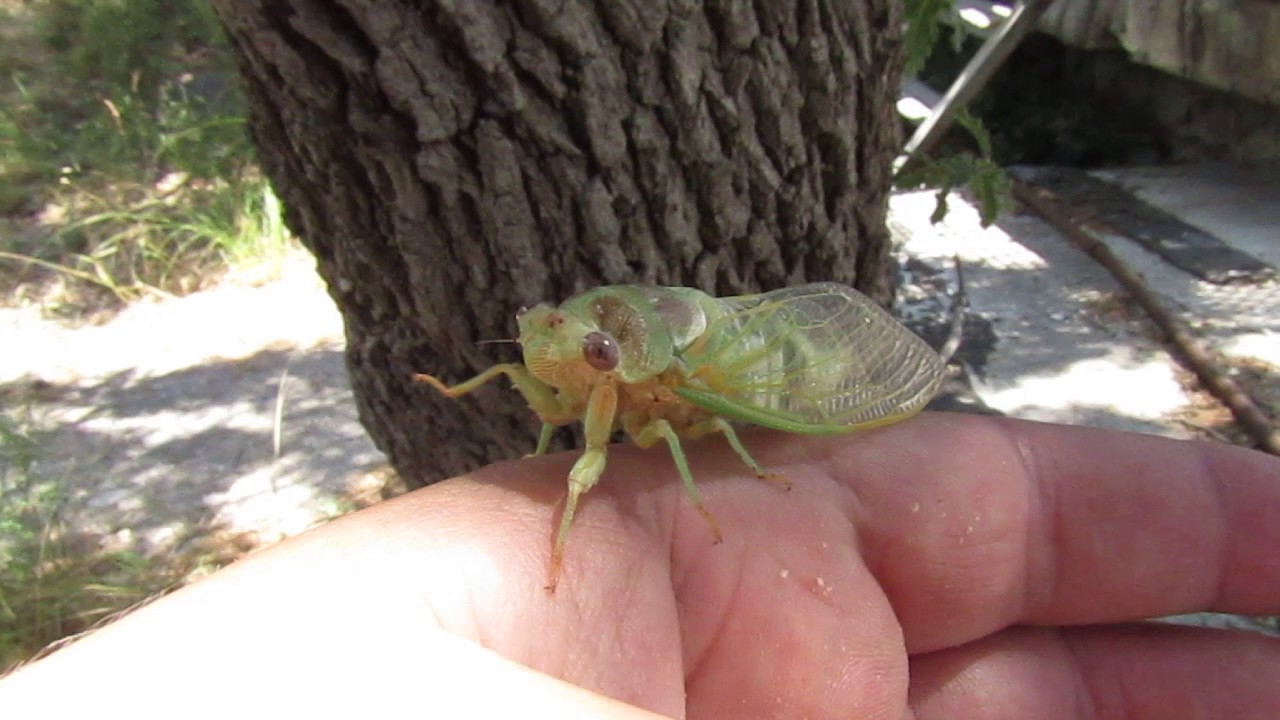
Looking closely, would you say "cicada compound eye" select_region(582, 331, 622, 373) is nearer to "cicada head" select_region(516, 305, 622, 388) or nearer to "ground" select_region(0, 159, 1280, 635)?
"cicada head" select_region(516, 305, 622, 388)

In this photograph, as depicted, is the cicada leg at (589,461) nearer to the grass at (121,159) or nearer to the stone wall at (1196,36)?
the grass at (121,159)

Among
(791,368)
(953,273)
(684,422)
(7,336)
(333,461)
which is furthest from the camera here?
(7,336)

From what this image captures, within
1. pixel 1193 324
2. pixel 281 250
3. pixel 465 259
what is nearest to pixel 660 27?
pixel 465 259

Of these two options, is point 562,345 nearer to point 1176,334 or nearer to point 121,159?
point 1176,334

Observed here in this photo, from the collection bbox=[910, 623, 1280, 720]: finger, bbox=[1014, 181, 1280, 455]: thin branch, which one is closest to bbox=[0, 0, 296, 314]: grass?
bbox=[910, 623, 1280, 720]: finger

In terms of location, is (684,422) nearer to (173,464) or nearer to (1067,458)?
(1067,458)
